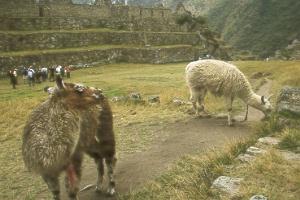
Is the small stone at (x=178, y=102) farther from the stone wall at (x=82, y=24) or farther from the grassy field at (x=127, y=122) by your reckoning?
the stone wall at (x=82, y=24)

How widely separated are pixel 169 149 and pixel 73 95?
4238 mm

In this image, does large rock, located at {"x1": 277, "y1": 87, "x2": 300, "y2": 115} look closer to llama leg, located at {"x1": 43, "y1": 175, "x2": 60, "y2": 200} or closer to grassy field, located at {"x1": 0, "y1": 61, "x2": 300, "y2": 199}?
grassy field, located at {"x1": 0, "y1": 61, "x2": 300, "y2": 199}

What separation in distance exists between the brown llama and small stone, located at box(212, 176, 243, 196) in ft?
6.84

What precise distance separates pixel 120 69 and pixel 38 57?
20.9 feet

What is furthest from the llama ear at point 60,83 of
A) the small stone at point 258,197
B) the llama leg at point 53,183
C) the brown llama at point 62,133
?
the small stone at point 258,197

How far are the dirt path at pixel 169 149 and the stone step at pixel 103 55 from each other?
897 inches

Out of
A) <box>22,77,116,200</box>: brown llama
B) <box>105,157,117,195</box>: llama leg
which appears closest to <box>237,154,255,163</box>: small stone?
<box>105,157,117,195</box>: llama leg

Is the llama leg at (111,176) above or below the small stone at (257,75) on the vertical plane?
above

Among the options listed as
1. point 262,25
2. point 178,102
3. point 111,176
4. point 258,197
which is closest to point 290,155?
point 258,197

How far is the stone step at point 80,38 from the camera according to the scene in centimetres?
3638

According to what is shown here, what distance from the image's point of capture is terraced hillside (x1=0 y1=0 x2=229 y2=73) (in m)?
36.4

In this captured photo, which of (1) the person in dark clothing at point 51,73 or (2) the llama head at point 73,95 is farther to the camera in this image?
(1) the person in dark clothing at point 51,73

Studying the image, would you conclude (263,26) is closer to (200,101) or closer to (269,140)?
(200,101)

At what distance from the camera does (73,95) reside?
723 centimetres
